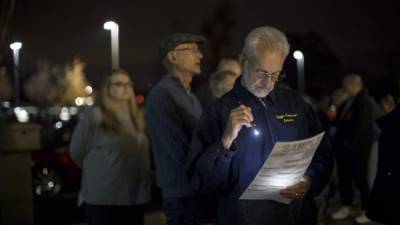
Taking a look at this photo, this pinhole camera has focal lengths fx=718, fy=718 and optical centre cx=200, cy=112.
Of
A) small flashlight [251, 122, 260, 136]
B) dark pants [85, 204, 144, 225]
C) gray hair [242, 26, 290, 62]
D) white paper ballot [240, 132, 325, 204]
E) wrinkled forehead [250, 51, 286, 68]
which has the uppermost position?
gray hair [242, 26, 290, 62]

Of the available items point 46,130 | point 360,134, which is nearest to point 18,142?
point 360,134

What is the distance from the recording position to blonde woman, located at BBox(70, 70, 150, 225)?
5.53 meters

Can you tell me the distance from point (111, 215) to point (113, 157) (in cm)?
45

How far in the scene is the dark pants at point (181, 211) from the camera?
4.45m

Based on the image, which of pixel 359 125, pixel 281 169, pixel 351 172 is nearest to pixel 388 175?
pixel 281 169

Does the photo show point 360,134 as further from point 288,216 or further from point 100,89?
point 288,216

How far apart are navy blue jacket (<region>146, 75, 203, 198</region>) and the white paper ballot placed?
3.28ft

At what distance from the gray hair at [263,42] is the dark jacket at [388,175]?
3.56 ft

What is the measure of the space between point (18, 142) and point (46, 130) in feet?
22.9

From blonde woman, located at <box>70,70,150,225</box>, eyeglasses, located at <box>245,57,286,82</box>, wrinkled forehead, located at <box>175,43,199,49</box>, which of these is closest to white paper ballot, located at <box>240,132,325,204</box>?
eyeglasses, located at <box>245,57,286,82</box>

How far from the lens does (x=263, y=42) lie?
138 inches

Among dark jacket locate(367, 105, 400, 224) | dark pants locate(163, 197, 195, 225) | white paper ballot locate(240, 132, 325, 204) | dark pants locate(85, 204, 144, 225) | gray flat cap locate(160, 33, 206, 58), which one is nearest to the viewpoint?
white paper ballot locate(240, 132, 325, 204)

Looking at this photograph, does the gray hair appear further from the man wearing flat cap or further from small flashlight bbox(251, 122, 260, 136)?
the man wearing flat cap

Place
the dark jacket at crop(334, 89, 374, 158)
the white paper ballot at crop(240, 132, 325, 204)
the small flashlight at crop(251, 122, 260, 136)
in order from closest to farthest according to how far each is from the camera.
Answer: the white paper ballot at crop(240, 132, 325, 204)
the small flashlight at crop(251, 122, 260, 136)
the dark jacket at crop(334, 89, 374, 158)
